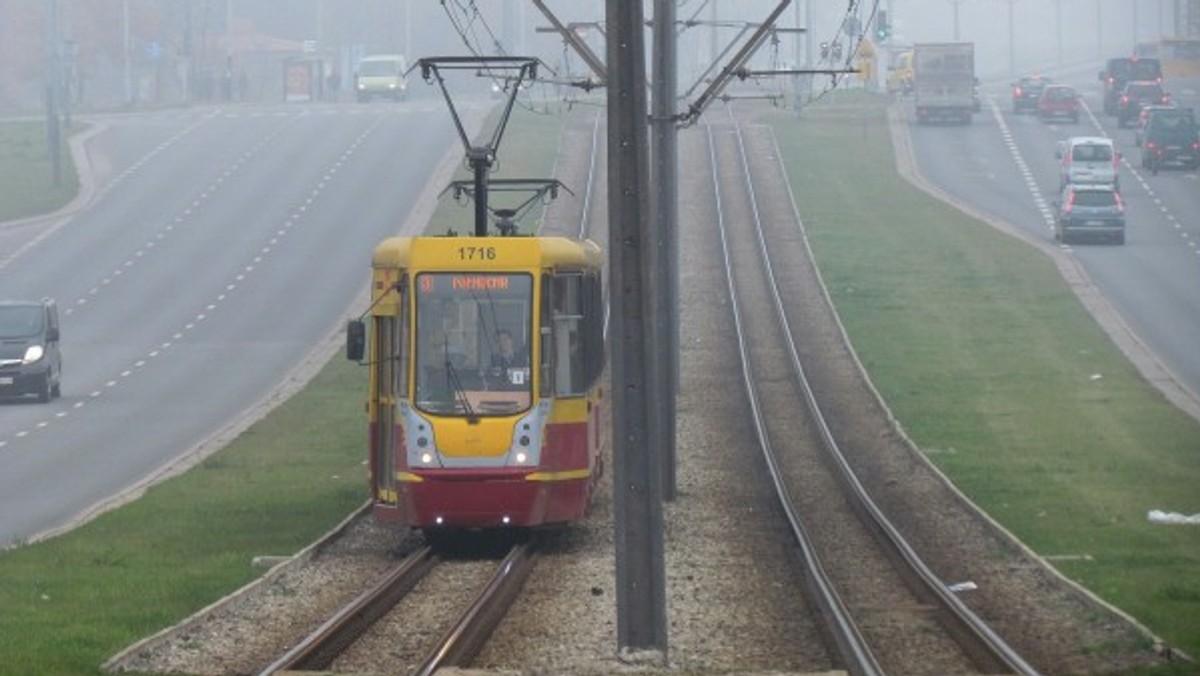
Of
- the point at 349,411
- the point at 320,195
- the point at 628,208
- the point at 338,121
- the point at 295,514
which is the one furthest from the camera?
the point at 338,121

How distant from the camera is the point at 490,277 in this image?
917 inches

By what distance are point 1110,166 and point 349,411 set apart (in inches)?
1294

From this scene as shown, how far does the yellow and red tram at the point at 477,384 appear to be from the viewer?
22766 millimetres

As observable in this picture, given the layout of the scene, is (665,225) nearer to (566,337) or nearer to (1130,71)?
(566,337)

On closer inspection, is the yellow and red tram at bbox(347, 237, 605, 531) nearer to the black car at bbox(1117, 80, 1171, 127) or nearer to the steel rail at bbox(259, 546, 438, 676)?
the steel rail at bbox(259, 546, 438, 676)

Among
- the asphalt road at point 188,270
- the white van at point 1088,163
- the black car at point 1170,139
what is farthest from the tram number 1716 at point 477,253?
the black car at point 1170,139

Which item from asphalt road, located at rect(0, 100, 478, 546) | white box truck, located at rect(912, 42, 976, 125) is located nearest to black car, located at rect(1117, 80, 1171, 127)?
white box truck, located at rect(912, 42, 976, 125)

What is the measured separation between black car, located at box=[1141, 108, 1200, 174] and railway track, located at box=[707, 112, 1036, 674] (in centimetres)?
1564

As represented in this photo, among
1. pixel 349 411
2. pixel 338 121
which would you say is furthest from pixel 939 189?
pixel 349 411

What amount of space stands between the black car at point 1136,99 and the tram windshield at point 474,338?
240 ft

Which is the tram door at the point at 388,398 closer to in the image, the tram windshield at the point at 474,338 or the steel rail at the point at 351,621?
the tram windshield at the point at 474,338

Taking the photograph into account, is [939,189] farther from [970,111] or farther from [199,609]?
[199,609]

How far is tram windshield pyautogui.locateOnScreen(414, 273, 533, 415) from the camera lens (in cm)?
2306

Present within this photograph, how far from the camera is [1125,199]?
72.3 m
